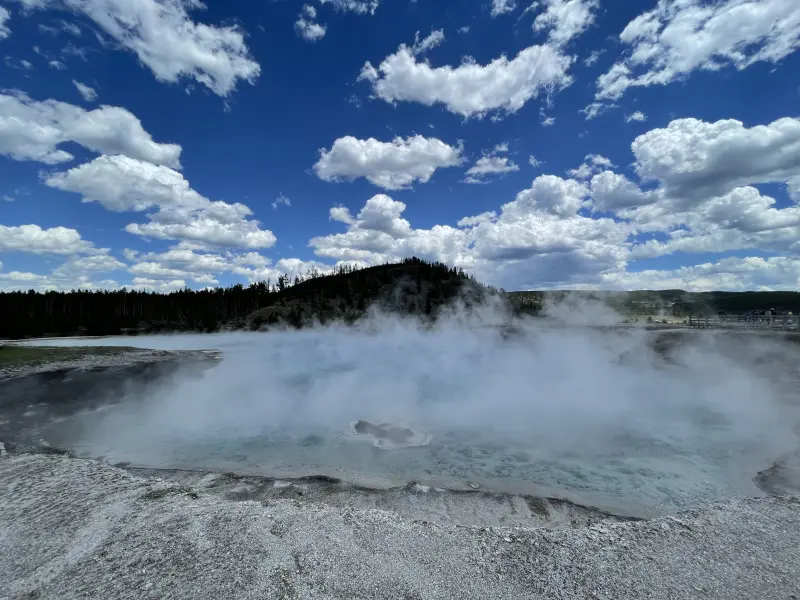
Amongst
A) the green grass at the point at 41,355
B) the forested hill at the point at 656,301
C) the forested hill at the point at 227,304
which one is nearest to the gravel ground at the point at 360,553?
the green grass at the point at 41,355

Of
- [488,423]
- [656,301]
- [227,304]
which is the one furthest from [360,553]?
[227,304]

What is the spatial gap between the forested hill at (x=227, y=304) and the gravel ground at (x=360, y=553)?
4418 centimetres

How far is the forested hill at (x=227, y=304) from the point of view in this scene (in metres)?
56.6

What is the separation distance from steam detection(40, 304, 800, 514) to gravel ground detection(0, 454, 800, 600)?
140 centimetres

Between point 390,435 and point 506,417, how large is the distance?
3.72 m

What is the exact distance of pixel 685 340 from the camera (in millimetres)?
23016

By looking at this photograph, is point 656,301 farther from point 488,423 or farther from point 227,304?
point 227,304

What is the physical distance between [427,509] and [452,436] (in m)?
4.09

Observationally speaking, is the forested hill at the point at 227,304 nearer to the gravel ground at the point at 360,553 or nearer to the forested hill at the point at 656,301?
the forested hill at the point at 656,301

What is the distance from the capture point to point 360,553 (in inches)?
173

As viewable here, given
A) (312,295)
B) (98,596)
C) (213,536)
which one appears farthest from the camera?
(312,295)

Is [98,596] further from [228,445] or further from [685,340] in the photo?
[685,340]

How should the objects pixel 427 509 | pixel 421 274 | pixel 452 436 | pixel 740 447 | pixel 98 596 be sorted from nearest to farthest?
pixel 98 596, pixel 427 509, pixel 740 447, pixel 452 436, pixel 421 274

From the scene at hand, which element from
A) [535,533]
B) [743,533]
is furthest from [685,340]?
[535,533]
